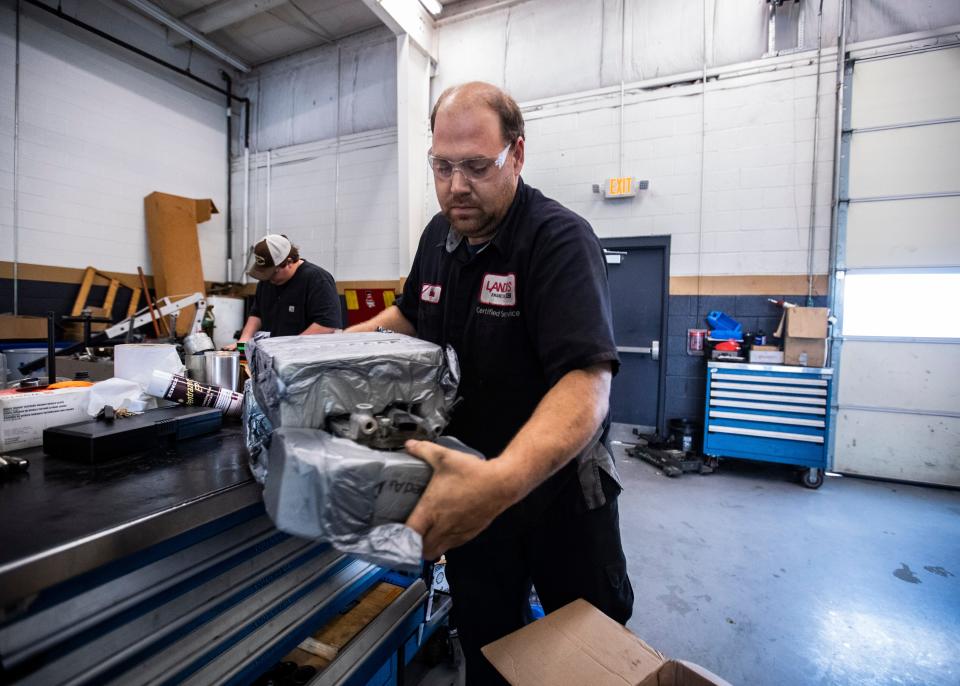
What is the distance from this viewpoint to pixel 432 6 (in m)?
4.10

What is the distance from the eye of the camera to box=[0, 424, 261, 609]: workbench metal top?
500mm

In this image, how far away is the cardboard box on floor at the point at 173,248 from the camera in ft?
15.4

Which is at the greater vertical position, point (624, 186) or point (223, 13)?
point (223, 13)

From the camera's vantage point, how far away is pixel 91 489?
70cm

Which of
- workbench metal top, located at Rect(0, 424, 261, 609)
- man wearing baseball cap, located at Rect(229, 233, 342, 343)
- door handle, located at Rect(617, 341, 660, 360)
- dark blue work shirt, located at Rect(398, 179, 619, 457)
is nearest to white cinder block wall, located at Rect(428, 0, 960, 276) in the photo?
door handle, located at Rect(617, 341, 660, 360)

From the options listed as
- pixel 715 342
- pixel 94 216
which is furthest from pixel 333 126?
pixel 715 342

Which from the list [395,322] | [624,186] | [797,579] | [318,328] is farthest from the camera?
[624,186]

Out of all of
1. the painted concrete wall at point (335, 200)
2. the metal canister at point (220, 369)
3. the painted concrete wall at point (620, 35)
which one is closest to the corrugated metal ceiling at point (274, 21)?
the painted concrete wall at point (620, 35)

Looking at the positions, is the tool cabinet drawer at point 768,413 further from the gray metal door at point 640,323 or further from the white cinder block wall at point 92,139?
the white cinder block wall at point 92,139

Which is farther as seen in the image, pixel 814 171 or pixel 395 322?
pixel 814 171

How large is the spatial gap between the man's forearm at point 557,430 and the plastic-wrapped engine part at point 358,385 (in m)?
0.16

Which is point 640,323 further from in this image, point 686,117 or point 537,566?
point 537,566

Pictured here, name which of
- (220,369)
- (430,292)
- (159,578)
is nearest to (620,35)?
(430,292)

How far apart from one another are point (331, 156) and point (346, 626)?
5.10 meters
